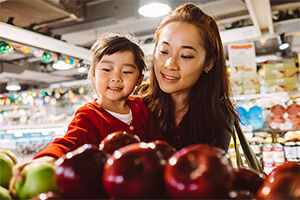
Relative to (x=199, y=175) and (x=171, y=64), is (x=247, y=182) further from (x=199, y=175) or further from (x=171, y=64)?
(x=171, y=64)

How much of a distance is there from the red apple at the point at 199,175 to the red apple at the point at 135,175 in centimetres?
2

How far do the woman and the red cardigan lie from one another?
0.26ft

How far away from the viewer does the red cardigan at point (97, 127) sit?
3.00 ft

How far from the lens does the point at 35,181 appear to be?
1.89 feet

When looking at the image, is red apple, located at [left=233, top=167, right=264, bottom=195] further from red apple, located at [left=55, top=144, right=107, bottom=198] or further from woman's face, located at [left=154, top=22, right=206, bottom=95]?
woman's face, located at [left=154, top=22, right=206, bottom=95]

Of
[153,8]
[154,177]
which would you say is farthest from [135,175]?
[153,8]

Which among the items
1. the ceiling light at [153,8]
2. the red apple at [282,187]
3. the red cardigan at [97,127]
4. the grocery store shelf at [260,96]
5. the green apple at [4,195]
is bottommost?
the grocery store shelf at [260,96]

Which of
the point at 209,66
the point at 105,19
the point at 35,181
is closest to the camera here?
the point at 35,181

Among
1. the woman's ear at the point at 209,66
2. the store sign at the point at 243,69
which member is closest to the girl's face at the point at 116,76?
the woman's ear at the point at 209,66

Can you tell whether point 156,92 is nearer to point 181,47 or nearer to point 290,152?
point 181,47

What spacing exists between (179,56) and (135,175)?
883mm

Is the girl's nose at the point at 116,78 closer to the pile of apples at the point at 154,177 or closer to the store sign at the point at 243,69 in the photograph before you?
the pile of apples at the point at 154,177

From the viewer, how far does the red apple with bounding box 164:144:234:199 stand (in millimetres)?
418

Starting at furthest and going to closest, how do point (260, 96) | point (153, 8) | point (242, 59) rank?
1. point (242, 59)
2. point (260, 96)
3. point (153, 8)
